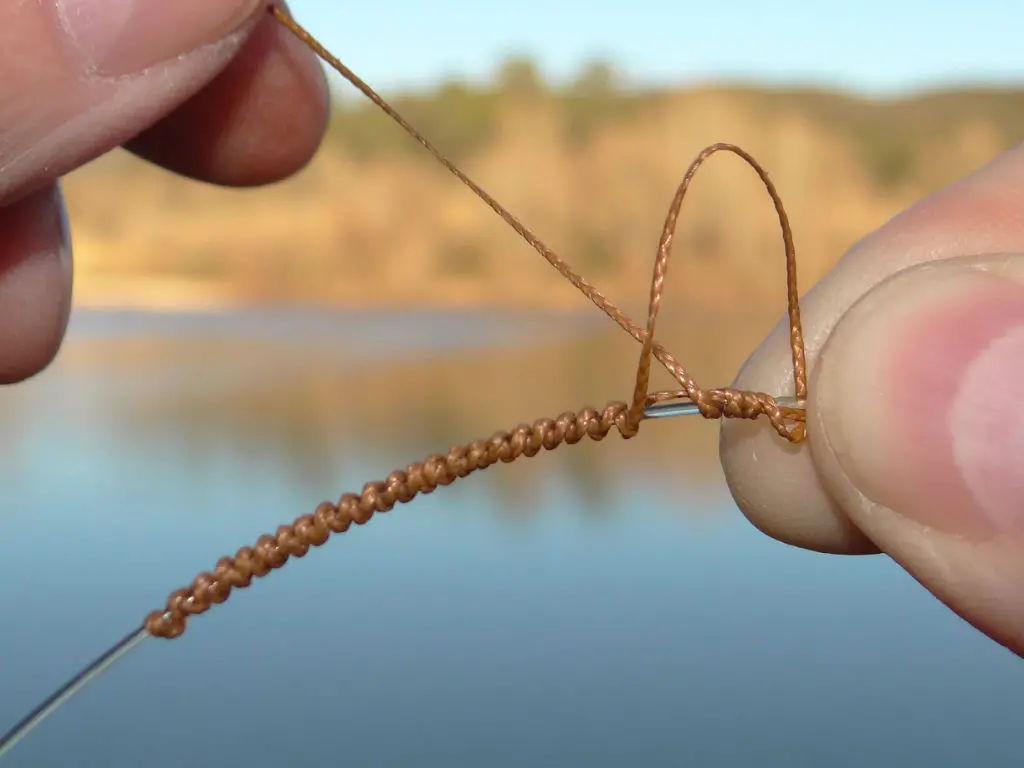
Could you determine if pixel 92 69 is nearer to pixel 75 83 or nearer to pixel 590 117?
pixel 75 83

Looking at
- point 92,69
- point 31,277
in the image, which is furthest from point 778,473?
point 31,277

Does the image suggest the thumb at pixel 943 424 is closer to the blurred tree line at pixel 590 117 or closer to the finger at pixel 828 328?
the finger at pixel 828 328

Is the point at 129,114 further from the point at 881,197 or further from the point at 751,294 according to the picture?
the point at 881,197

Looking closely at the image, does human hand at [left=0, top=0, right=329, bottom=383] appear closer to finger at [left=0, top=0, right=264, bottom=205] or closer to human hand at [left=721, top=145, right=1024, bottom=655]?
finger at [left=0, top=0, right=264, bottom=205]

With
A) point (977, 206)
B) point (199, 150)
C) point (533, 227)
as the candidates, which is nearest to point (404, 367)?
point (533, 227)

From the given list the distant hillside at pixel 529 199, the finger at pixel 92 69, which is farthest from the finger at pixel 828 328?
the distant hillside at pixel 529 199

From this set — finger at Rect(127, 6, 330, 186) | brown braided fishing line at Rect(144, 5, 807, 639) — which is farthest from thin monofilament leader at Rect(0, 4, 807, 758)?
finger at Rect(127, 6, 330, 186)
